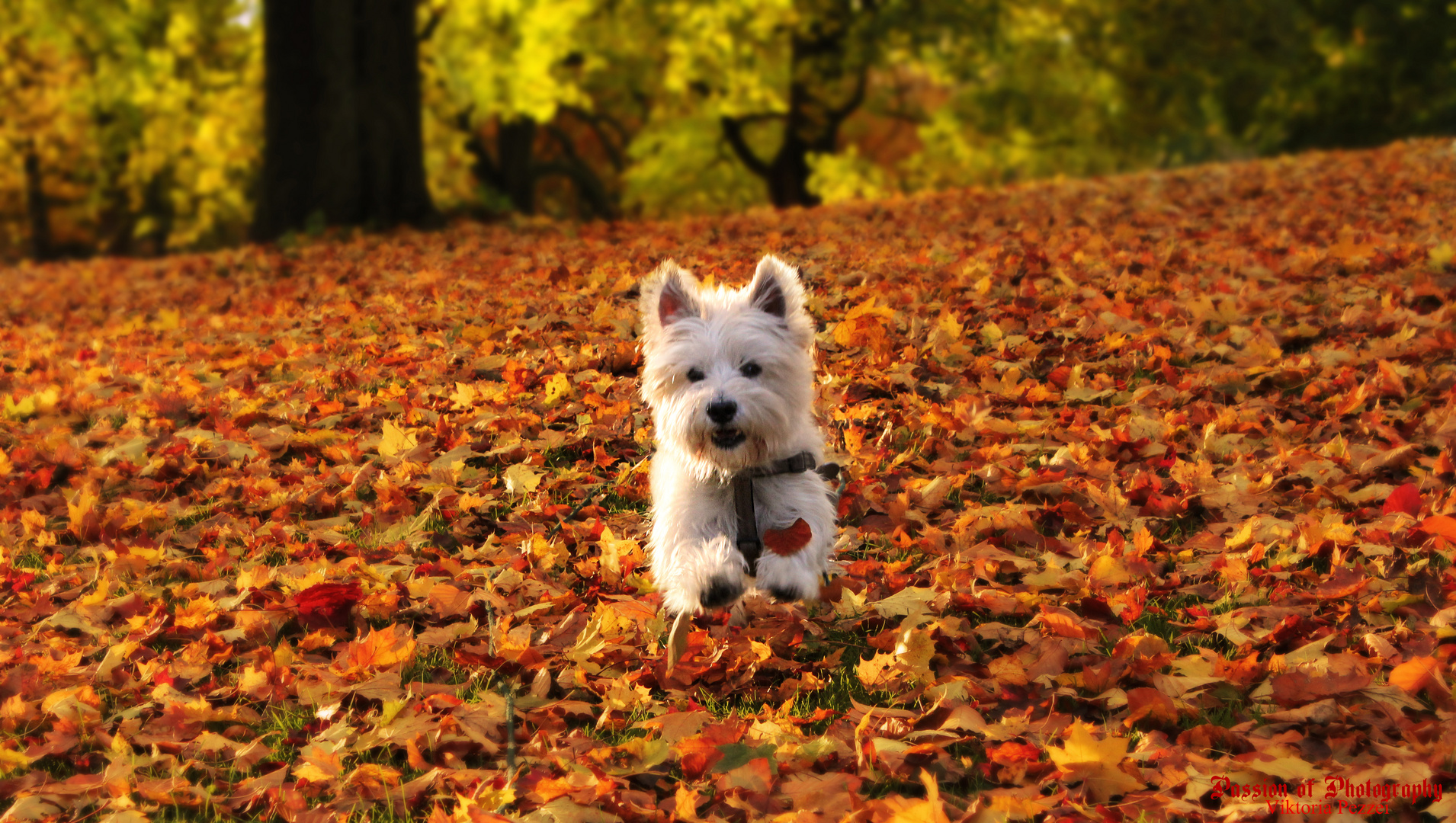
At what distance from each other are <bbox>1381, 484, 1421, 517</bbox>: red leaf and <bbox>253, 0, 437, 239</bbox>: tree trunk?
13.2 metres

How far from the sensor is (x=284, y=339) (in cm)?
877

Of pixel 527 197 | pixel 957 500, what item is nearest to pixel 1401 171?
pixel 957 500

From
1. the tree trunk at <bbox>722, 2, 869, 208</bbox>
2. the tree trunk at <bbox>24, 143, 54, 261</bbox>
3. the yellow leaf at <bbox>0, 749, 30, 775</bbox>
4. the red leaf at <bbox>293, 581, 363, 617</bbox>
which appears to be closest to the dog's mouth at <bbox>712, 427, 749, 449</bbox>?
the red leaf at <bbox>293, 581, 363, 617</bbox>

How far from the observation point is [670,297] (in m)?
4.56

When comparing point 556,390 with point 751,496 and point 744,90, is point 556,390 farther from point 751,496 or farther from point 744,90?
point 744,90

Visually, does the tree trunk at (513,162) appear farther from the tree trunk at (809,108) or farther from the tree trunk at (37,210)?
the tree trunk at (37,210)

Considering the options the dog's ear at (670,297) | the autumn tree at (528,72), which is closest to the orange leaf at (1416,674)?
the dog's ear at (670,297)

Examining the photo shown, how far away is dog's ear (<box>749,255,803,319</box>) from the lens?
15.0 ft

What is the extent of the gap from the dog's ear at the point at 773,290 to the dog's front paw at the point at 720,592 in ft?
3.78

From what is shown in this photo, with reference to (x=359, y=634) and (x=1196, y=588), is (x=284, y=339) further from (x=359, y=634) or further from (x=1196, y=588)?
(x=1196, y=588)

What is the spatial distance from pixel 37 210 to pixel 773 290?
3601 cm

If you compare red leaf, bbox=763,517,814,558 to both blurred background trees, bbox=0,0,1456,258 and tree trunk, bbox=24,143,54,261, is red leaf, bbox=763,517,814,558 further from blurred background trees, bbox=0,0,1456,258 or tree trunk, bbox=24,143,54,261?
tree trunk, bbox=24,143,54,261

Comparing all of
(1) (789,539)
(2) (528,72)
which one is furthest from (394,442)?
(2) (528,72)

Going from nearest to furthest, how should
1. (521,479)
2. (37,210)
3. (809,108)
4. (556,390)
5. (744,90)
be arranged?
(521,479), (556,390), (744,90), (809,108), (37,210)
